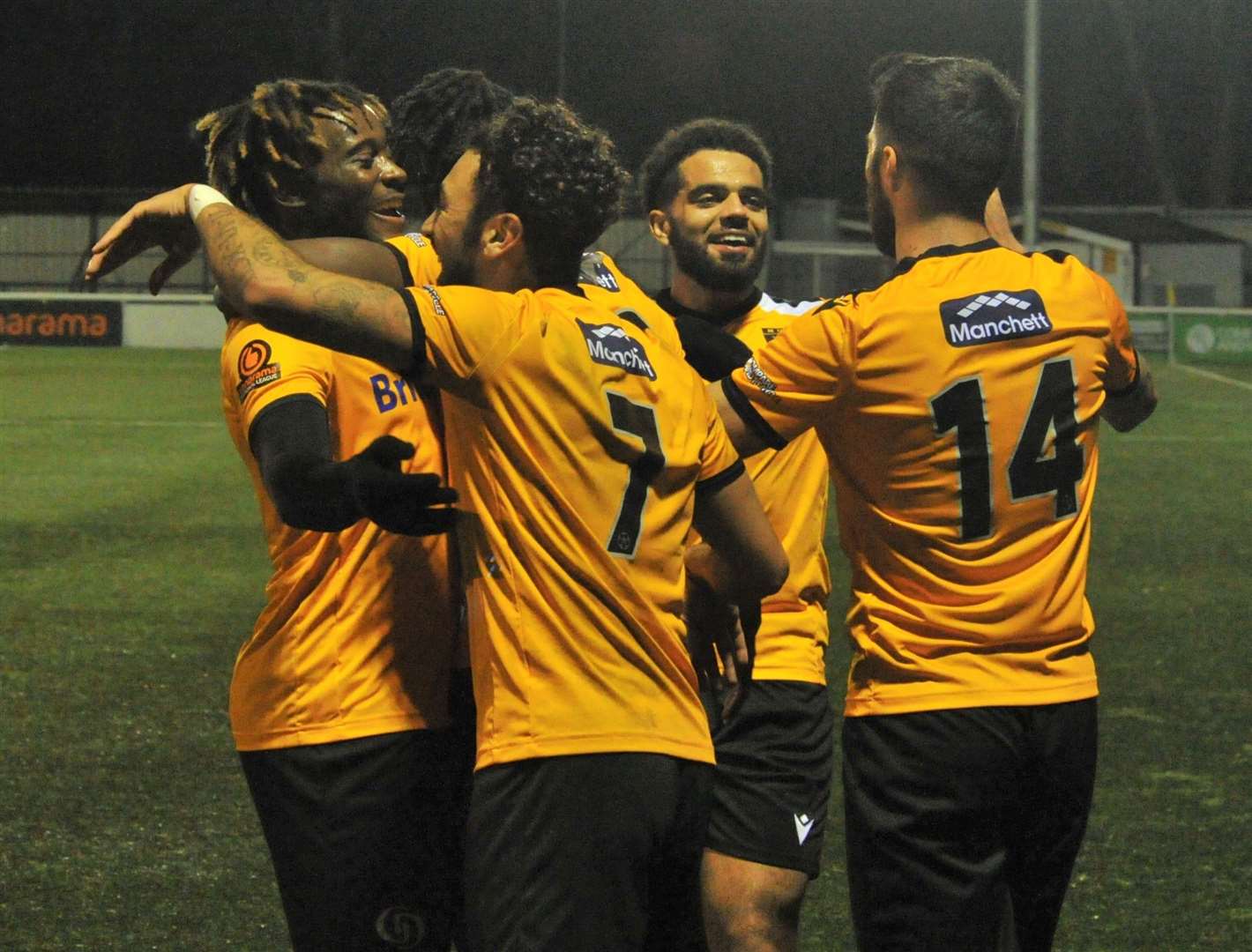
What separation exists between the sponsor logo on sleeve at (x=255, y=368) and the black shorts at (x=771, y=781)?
1.41 m

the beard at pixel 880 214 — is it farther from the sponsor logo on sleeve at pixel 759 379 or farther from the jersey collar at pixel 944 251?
the sponsor logo on sleeve at pixel 759 379

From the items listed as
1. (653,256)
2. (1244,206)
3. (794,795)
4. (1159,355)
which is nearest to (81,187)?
(653,256)

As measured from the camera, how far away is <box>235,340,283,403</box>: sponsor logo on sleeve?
2.88m

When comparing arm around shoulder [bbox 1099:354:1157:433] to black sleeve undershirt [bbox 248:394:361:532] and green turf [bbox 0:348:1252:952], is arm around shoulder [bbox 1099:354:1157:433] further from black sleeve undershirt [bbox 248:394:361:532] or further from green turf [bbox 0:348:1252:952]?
green turf [bbox 0:348:1252:952]

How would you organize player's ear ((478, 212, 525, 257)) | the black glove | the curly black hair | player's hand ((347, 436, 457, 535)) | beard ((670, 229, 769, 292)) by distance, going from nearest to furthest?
player's hand ((347, 436, 457, 535)), player's ear ((478, 212, 525, 257)), the curly black hair, the black glove, beard ((670, 229, 769, 292))

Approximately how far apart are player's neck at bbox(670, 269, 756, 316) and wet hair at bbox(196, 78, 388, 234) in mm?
1288

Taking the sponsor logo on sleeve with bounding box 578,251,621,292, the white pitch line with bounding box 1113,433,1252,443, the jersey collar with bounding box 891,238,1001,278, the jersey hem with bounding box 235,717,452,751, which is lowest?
the white pitch line with bounding box 1113,433,1252,443

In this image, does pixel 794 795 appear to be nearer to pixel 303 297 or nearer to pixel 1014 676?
pixel 1014 676

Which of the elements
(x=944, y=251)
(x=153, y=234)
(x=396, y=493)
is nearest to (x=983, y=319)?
(x=944, y=251)

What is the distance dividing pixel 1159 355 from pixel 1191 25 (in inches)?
768

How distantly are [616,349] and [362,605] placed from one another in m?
0.62

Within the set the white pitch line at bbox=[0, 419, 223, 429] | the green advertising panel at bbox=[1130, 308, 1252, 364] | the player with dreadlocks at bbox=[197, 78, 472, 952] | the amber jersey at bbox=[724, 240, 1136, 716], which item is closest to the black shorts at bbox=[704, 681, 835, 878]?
the amber jersey at bbox=[724, 240, 1136, 716]

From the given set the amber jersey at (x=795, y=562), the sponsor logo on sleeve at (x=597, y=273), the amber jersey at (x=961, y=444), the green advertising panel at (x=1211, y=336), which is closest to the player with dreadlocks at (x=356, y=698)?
the sponsor logo on sleeve at (x=597, y=273)

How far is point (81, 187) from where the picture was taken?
4369cm
